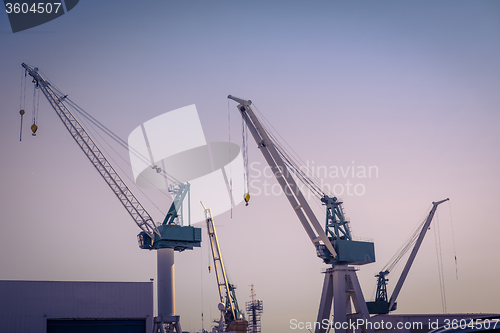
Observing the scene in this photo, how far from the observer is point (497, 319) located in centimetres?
1347

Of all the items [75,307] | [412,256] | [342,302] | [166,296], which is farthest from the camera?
[412,256]

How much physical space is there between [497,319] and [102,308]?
54.9 m

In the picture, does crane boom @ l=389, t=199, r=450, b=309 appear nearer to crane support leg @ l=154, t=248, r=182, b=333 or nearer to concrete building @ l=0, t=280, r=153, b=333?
crane support leg @ l=154, t=248, r=182, b=333

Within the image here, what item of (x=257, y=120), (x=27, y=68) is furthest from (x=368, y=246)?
(x=27, y=68)

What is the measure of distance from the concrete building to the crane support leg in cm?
1417

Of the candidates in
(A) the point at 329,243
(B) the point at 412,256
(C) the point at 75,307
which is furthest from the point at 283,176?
(B) the point at 412,256

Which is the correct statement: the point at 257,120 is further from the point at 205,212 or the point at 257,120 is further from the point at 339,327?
the point at 205,212

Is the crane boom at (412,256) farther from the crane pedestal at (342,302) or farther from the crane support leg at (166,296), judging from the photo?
the crane support leg at (166,296)

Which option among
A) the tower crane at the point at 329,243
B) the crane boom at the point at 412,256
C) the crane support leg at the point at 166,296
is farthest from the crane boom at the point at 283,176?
the crane boom at the point at 412,256

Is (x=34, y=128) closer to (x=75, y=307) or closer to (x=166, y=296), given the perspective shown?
Result: (x=75, y=307)

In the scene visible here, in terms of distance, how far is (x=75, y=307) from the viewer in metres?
58.8

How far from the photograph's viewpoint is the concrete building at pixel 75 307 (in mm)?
55812

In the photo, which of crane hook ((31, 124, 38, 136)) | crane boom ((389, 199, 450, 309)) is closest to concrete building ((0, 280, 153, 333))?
crane hook ((31, 124, 38, 136))

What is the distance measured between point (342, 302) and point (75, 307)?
37.5 meters
